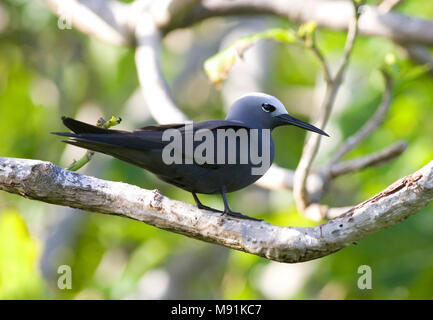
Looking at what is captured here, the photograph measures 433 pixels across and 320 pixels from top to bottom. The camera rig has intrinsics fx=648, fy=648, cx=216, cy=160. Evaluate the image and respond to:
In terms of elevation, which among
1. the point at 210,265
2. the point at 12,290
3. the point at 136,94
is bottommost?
the point at 12,290

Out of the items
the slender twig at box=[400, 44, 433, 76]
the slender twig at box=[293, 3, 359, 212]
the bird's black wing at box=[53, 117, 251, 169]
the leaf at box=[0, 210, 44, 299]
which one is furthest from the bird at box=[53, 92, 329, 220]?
the slender twig at box=[400, 44, 433, 76]

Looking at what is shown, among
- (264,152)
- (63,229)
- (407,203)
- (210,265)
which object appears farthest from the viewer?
(210,265)

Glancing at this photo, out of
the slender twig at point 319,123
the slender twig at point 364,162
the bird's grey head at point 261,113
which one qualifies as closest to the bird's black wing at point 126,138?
the bird's grey head at point 261,113

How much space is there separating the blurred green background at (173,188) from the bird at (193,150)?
2275 mm

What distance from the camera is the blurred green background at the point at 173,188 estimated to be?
7148mm

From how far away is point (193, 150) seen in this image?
397cm

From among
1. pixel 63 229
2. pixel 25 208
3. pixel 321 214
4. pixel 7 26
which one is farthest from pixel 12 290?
pixel 7 26

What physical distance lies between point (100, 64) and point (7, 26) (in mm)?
1580

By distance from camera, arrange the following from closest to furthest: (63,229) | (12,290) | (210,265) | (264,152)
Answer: (264,152) < (12,290) < (63,229) < (210,265)

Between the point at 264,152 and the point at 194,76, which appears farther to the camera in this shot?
the point at 194,76

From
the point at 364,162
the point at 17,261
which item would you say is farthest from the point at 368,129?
the point at 17,261

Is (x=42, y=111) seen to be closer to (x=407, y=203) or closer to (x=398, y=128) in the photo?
(x=398, y=128)

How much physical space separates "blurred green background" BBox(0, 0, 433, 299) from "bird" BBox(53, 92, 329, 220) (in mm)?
2275
